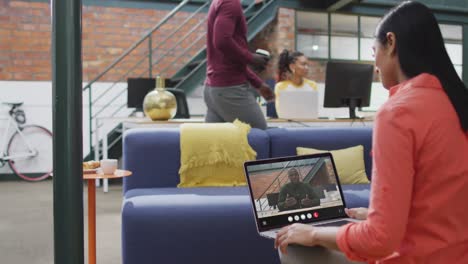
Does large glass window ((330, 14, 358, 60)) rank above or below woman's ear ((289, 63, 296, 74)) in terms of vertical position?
above

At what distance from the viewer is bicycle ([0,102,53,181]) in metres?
6.42

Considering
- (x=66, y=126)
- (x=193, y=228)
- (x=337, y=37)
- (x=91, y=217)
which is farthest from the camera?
(x=337, y=37)

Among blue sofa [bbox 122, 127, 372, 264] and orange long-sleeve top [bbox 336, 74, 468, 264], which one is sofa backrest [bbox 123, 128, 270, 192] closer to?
blue sofa [bbox 122, 127, 372, 264]

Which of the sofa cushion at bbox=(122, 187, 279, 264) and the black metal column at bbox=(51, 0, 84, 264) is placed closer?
the black metal column at bbox=(51, 0, 84, 264)

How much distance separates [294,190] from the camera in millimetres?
1493

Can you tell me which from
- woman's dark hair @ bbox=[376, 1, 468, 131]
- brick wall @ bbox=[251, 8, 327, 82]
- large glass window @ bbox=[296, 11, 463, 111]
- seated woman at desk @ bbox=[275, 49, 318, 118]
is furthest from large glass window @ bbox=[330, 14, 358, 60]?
woman's dark hair @ bbox=[376, 1, 468, 131]

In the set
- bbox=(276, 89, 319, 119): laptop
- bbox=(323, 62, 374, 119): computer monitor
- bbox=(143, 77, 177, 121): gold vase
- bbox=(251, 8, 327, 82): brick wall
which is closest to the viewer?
bbox=(143, 77, 177, 121): gold vase

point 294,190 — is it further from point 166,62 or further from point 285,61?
point 166,62

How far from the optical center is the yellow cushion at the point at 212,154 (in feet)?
8.82

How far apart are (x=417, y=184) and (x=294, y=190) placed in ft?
1.75

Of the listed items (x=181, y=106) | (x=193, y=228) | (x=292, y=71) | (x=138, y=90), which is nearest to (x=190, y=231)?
(x=193, y=228)

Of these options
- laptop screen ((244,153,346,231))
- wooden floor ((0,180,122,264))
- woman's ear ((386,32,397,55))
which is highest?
woman's ear ((386,32,397,55))

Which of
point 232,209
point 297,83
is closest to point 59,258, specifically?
point 232,209

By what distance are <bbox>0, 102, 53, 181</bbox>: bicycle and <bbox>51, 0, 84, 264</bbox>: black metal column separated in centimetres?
565
